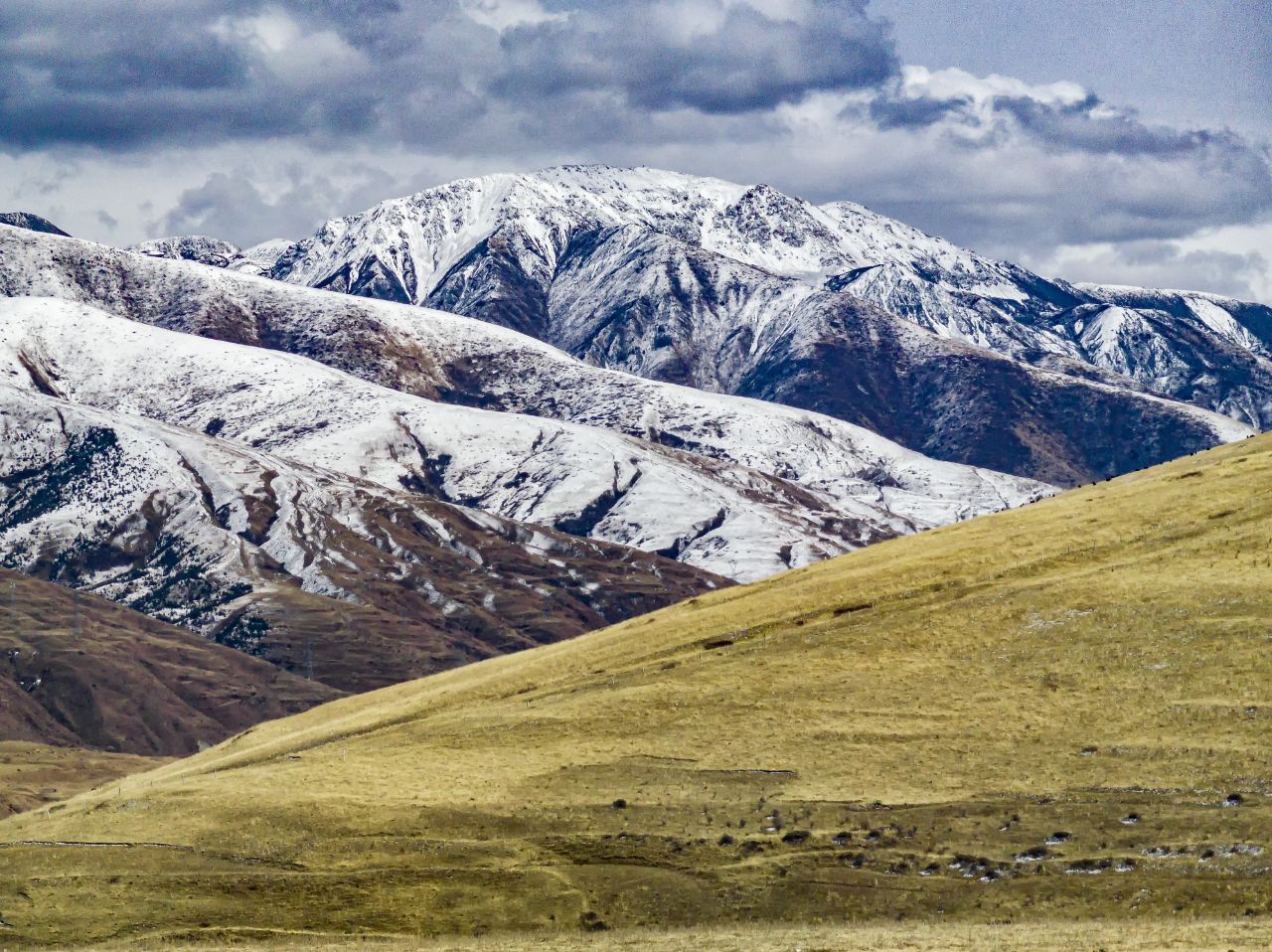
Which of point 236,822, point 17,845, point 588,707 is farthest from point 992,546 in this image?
point 17,845

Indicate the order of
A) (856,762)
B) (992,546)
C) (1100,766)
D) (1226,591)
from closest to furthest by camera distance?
1. (1100,766)
2. (856,762)
3. (1226,591)
4. (992,546)

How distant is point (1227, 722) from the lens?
3246 inches

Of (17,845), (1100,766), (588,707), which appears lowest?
(17,845)

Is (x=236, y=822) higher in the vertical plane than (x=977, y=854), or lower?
lower

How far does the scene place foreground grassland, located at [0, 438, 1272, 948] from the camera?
73.9 metres

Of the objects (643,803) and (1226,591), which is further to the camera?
(1226,591)

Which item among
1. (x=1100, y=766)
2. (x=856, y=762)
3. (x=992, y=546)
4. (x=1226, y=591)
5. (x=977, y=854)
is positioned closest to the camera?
(x=977, y=854)

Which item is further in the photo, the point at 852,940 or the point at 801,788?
the point at 801,788

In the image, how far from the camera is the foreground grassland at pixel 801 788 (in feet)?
243

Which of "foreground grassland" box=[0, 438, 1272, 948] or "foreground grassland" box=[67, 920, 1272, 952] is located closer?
"foreground grassland" box=[67, 920, 1272, 952]

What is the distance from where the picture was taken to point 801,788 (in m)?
83.8

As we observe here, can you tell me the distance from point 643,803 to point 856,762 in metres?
11.4

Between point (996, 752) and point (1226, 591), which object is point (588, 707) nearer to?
point (996, 752)

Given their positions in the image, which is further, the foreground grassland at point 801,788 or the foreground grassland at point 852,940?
the foreground grassland at point 801,788
